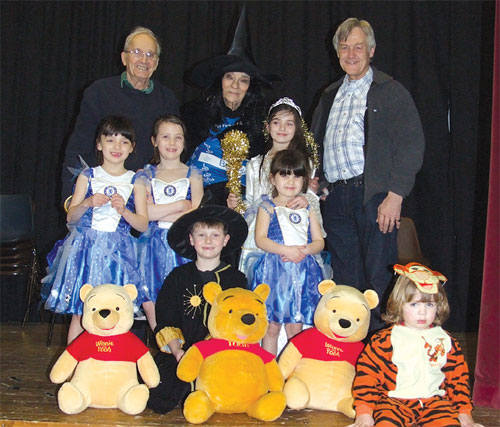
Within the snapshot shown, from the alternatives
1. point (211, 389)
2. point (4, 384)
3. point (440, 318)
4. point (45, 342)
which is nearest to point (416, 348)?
point (440, 318)

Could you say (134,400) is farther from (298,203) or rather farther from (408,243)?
(408,243)

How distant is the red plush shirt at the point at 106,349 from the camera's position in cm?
243

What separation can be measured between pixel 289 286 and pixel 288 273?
2.6 inches

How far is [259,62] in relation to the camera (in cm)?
506

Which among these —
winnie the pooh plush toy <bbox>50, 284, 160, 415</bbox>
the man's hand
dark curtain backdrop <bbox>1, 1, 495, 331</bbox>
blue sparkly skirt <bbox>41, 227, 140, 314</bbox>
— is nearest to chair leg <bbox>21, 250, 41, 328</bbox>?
dark curtain backdrop <bbox>1, 1, 495, 331</bbox>

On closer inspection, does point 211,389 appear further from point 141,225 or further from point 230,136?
point 230,136

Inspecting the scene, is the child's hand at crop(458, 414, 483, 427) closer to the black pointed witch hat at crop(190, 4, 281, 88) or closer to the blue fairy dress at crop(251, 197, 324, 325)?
the blue fairy dress at crop(251, 197, 324, 325)

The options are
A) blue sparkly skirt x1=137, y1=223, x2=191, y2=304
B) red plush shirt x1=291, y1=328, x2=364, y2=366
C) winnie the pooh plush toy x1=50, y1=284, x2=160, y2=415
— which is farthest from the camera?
blue sparkly skirt x1=137, y1=223, x2=191, y2=304

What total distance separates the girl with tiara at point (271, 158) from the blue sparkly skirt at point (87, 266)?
62cm

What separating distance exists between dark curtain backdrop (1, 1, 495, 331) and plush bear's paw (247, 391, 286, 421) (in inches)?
119

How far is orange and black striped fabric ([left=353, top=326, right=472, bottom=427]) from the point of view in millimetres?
2123

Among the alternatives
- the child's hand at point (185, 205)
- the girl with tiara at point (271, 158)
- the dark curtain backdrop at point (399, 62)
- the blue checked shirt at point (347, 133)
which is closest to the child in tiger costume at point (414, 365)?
the girl with tiara at point (271, 158)

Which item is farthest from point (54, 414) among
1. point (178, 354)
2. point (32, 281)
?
point (32, 281)

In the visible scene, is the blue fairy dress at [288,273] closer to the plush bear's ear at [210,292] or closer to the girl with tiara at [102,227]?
the plush bear's ear at [210,292]
